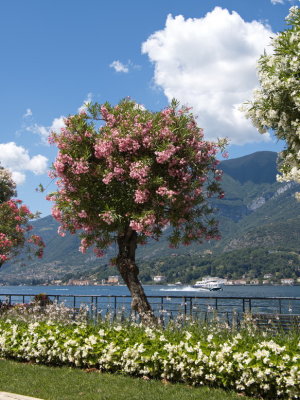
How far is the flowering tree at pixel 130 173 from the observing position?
493 inches

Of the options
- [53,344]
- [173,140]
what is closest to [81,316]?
[53,344]

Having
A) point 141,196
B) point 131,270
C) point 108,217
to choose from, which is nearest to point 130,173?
point 141,196

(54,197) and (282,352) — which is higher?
(54,197)

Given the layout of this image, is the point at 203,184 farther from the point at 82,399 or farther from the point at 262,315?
the point at 82,399

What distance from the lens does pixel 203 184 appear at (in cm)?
1400

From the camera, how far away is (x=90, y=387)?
309 inches

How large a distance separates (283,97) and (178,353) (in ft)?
16.8

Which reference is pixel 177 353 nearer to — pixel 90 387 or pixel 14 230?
pixel 90 387

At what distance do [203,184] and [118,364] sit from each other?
6.75 meters

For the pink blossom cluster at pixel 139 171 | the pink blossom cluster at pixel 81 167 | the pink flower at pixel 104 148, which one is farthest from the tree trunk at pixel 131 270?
the pink flower at pixel 104 148

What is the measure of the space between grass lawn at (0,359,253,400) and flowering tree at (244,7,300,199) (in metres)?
3.94

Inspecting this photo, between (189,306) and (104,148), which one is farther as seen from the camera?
(189,306)

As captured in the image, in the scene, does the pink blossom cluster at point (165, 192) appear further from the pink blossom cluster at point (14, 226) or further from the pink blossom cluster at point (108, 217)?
the pink blossom cluster at point (14, 226)

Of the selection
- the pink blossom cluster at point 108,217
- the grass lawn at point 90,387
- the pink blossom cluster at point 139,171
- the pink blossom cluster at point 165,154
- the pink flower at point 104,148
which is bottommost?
the grass lawn at point 90,387
